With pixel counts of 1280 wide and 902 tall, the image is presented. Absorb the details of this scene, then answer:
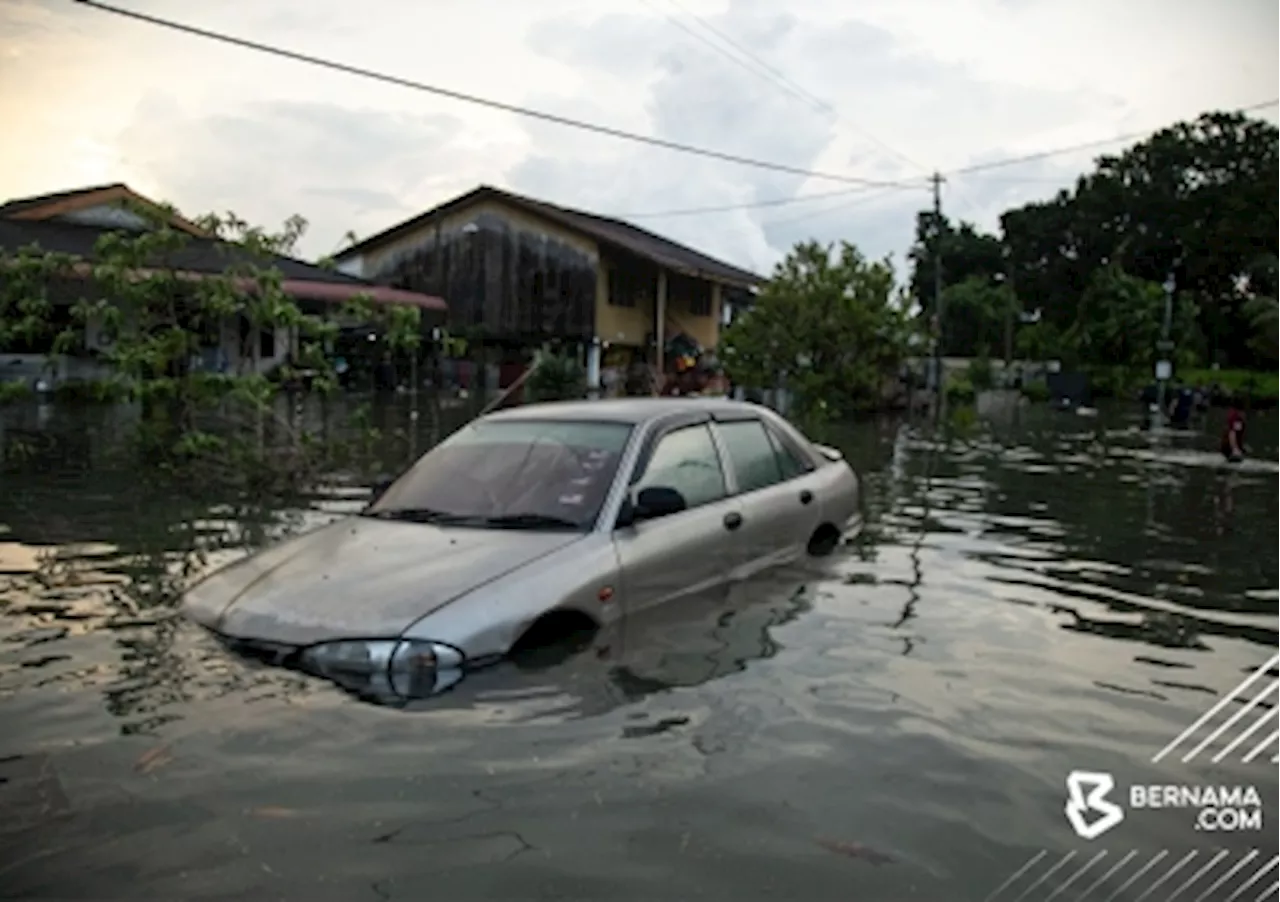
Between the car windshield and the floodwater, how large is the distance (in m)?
0.79

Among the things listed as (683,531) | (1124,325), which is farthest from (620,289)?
(683,531)

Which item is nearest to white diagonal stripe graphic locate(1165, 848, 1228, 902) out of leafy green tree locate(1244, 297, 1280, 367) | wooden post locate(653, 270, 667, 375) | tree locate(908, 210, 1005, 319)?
wooden post locate(653, 270, 667, 375)

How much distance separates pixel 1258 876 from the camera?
3.58 metres

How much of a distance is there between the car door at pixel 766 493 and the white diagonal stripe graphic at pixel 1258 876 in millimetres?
3343

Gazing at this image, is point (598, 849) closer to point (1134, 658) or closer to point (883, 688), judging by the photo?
point (883, 688)

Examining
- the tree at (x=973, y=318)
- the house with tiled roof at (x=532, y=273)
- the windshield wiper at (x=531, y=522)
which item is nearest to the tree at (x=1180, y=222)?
the tree at (x=973, y=318)

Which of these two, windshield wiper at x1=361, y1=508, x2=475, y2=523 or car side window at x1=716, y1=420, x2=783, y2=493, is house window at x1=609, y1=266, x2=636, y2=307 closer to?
car side window at x1=716, y1=420, x2=783, y2=493

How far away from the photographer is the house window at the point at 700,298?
43.5 meters

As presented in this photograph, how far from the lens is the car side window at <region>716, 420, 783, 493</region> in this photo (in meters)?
7.08

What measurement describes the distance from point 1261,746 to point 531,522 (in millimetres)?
3397

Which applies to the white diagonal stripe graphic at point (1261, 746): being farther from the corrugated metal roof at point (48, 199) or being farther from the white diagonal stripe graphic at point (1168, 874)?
the corrugated metal roof at point (48, 199)

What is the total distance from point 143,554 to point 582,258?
29.2 meters

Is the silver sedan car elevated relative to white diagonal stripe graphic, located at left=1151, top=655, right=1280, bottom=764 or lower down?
elevated

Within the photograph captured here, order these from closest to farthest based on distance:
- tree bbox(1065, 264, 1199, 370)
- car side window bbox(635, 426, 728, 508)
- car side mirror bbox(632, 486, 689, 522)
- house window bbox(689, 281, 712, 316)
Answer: car side mirror bbox(632, 486, 689, 522)
car side window bbox(635, 426, 728, 508)
house window bbox(689, 281, 712, 316)
tree bbox(1065, 264, 1199, 370)
